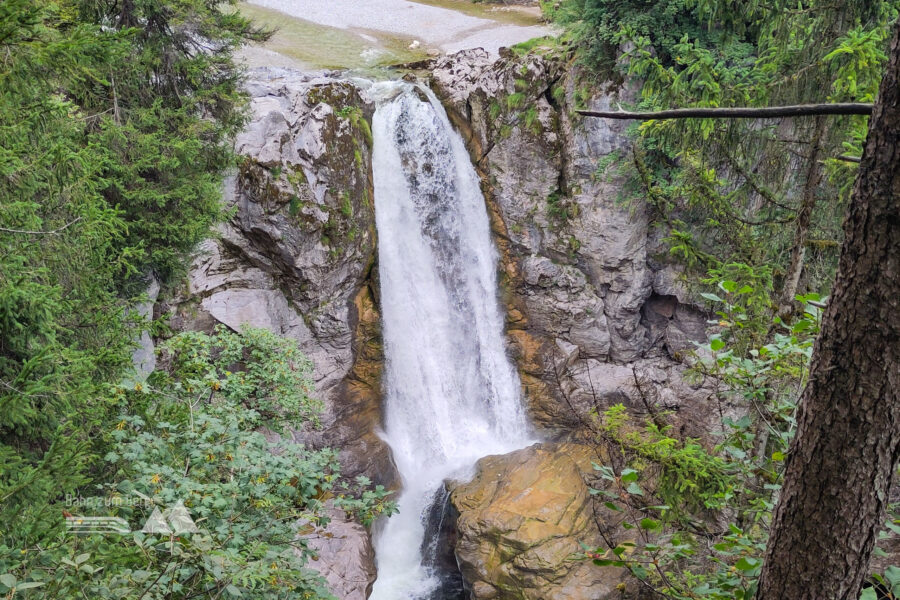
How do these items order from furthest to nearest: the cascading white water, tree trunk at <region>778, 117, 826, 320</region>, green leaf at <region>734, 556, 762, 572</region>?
the cascading white water → tree trunk at <region>778, 117, 826, 320</region> → green leaf at <region>734, 556, 762, 572</region>

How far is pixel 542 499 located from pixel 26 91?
9666 mm

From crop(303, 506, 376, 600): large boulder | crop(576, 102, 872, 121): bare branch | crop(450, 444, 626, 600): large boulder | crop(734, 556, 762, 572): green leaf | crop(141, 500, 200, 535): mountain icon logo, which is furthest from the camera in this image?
crop(450, 444, 626, 600): large boulder

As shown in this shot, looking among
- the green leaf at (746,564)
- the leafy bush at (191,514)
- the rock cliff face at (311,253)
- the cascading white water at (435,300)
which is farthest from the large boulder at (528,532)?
the green leaf at (746,564)

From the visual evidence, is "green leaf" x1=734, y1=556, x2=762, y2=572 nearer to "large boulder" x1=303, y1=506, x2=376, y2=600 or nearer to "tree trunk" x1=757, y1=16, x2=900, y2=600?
"tree trunk" x1=757, y1=16, x2=900, y2=600

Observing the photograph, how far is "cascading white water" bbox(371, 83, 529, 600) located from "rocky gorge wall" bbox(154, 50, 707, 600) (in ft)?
1.41

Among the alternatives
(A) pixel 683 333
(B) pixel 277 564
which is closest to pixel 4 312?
(B) pixel 277 564

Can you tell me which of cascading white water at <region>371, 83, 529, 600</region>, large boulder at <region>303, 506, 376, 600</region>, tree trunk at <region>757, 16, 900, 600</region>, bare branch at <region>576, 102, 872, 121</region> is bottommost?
large boulder at <region>303, 506, 376, 600</region>

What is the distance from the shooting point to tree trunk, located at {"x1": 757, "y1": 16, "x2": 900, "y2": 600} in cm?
169

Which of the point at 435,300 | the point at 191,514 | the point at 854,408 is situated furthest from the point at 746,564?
the point at 435,300

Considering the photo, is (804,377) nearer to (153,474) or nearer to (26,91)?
(153,474)

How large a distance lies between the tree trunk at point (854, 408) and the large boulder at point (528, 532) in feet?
21.9

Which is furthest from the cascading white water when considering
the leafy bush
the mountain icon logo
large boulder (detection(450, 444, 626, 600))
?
the mountain icon logo

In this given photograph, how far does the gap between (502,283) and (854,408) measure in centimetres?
1200

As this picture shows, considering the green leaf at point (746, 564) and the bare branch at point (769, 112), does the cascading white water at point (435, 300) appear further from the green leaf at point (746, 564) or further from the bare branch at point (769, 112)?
the bare branch at point (769, 112)
